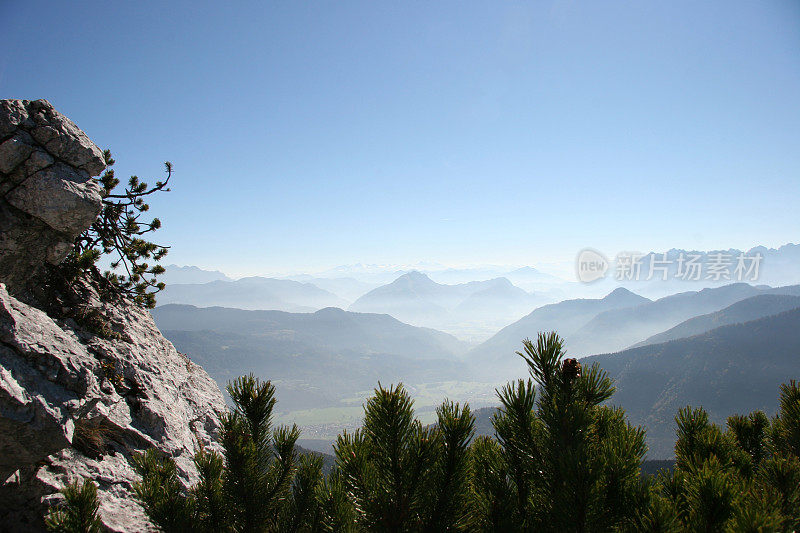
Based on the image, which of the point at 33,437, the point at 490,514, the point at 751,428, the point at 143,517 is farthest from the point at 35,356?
the point at 751,428

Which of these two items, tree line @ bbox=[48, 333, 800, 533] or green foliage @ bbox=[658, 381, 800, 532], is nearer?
green foliage @ bbox=[658, 381, 800, 532]

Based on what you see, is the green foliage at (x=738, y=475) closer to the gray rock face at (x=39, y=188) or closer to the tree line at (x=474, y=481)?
the tree line at (x=474, y=481)

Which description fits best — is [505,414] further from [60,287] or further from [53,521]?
[60,287]

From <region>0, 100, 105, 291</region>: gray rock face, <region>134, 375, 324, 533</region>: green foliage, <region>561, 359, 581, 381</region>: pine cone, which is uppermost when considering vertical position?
<region>0, 100, 105, 291</region>: gray rock face

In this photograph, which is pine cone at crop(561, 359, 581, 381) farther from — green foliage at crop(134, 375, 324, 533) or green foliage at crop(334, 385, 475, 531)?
green foliage at crop(134, 375, 324, 533)

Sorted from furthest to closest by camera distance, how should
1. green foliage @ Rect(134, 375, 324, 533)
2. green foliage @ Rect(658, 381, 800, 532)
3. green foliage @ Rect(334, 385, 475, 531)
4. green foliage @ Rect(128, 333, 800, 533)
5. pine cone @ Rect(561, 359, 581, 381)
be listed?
green foliage @ Rect(134, 375, 324, 533) → pine cone @ Rect(561, 359, 581, 381) → green foliage @ Rect(334, 385, 475, 531) → green foliage @ Rect(128, 333, 800, 533) → green foliage @ Rect(658, 381, 800, 532)

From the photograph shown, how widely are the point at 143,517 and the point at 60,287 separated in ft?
12.2

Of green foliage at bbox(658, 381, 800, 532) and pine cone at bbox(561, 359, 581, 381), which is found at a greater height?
pine cone at bbox(561, 359, 581, 381)

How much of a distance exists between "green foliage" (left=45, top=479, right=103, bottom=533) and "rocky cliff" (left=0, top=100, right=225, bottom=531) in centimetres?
100

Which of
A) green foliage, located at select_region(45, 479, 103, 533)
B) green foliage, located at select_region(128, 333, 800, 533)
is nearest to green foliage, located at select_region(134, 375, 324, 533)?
green foliage, located at select_region(128, 333, 800, 533)

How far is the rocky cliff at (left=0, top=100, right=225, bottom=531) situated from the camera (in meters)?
3.32

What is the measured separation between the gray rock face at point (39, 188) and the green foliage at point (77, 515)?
3652mm

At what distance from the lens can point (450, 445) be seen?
2.66m

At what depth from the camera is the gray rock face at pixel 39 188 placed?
185 inches
